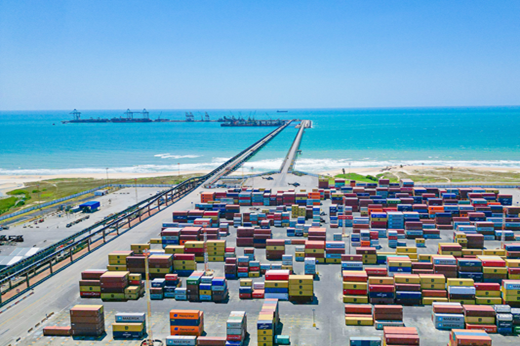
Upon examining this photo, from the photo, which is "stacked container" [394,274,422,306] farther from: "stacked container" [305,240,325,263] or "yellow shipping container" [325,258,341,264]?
"stacked container" [305,240,325,263]

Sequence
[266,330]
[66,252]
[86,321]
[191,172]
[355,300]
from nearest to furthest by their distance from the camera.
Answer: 1. [266,330]
2. [86,321]
3. [355,300]
4. [66,252]
5. [191,172]

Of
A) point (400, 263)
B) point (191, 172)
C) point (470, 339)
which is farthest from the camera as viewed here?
point (191, 172)

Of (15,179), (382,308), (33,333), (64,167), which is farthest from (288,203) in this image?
(64,167)

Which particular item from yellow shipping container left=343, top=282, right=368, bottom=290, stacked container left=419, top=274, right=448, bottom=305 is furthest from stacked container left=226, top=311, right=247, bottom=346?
stacked container left=419, top=274, right=448, bottom=305

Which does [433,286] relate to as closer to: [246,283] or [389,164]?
[246,283]

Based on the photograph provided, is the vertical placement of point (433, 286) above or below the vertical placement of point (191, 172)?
below

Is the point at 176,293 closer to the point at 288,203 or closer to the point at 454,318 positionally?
the point at 454,318

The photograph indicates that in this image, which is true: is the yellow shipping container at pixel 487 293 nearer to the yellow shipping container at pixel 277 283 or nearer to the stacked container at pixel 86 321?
the yellow shipping container at pixel 277 283

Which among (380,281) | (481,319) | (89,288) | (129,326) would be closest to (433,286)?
(380,281)
